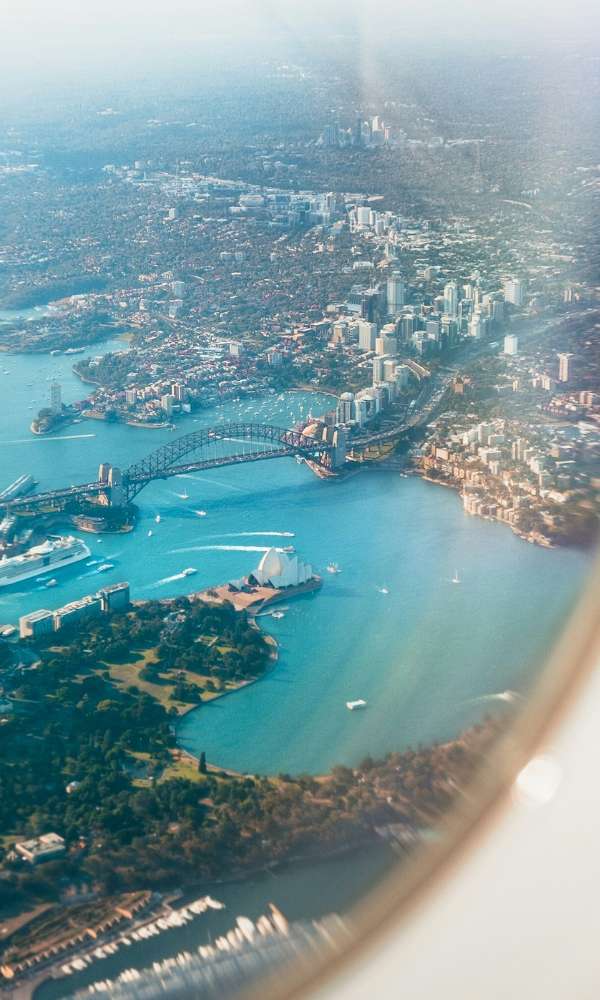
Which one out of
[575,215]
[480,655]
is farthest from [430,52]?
[480,655]

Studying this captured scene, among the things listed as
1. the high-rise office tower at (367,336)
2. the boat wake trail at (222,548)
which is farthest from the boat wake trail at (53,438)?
the boat wake trail at (222,548)

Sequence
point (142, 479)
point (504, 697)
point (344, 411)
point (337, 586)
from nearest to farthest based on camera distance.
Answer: point (504, 697)
point (337, 586)
point (142, 479)
point (344, 411)

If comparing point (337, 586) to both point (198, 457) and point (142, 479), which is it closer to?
point (142, 479)

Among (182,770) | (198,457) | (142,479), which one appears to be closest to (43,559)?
(142,479)

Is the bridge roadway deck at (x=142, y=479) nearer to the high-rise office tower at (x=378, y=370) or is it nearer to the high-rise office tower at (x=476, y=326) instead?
the high-rise office tower at (x=378, y=370)

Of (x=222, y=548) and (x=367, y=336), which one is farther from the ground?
(x=367, y=336)

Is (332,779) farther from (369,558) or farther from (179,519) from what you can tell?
(179,519)
